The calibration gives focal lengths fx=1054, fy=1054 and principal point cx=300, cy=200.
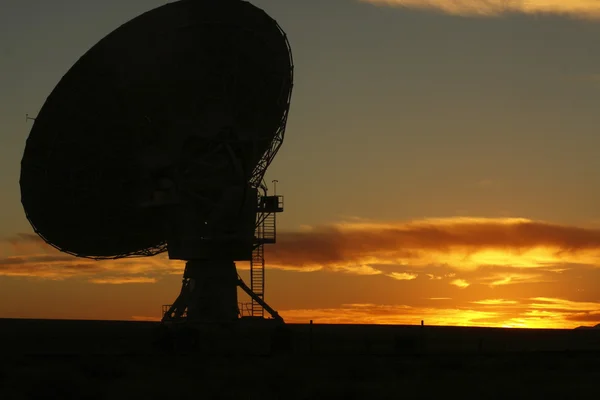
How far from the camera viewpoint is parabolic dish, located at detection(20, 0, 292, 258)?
46562 mm

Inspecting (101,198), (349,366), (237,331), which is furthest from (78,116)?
(349,366)

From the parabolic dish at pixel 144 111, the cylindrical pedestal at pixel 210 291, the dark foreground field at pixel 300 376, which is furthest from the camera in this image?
the cylindrical pedestal at pixel 210 291

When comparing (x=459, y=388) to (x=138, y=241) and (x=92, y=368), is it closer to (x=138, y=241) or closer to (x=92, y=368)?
(x=92, y=368)

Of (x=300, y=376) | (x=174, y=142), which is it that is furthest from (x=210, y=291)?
(x=300, y=376)

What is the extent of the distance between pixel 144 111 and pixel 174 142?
2043 millimetres

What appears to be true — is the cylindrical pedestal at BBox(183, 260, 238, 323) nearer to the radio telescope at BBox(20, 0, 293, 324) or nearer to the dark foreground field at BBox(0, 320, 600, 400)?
the radio telescope at BBox(20, 0, 293, 324)

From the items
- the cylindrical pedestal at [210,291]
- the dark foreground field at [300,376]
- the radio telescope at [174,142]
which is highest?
the radio telescope at [174,142]

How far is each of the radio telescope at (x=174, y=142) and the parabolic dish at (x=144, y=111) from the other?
51mm

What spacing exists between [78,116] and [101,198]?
4878mm

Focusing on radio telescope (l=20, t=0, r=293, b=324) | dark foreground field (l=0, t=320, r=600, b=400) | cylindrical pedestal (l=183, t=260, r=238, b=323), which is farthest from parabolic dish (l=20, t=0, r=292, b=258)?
dark foreground field (l=0, t=320, r=600, b=400)

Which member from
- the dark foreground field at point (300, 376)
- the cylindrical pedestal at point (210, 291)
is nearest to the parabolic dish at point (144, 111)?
the cylindrical pedestal at point (210, 291)

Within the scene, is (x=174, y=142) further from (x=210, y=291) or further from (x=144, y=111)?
(x=210, y=291)

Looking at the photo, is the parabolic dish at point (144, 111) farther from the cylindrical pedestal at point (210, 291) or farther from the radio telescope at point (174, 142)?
the cylindrical pedestal at point (210, 291)

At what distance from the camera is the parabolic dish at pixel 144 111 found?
4656 centimetres
